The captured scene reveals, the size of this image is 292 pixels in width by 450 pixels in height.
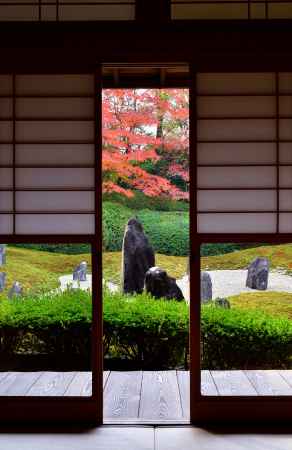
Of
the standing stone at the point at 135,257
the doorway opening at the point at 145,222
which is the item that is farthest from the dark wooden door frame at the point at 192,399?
the standing stone at the point at 135,257

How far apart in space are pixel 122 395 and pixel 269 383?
1.33 m

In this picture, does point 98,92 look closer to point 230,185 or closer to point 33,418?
point 230,185

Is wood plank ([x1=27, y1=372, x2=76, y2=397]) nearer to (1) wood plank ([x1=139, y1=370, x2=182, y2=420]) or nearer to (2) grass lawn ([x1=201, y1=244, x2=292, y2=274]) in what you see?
(1) wood plank ([x1=139, y1=370, x2=182, y2=420])

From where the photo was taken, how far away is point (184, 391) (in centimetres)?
450

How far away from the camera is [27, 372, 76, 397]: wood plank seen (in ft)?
14.1

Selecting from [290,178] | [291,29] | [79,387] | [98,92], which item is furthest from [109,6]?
[79,387]

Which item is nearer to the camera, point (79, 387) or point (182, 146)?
point (79, 387)

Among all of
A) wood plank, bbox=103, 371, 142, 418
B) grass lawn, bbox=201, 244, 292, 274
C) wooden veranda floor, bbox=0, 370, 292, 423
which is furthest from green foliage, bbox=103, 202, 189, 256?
wood plank, bbox=103, 371, 142, 418

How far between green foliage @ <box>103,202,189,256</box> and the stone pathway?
0.76 metres

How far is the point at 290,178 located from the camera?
11.6 feet

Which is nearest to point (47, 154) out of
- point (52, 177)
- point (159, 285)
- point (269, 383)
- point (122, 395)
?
point (52, 177)

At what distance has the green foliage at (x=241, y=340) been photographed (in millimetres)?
5852

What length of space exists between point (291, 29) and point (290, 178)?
0.94 m

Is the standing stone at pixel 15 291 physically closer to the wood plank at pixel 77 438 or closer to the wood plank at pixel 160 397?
the wood plank at pixel 160 397
